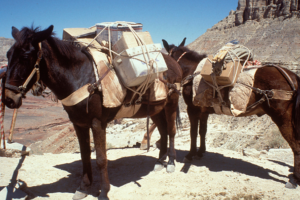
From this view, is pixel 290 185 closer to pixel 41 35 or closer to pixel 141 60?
pixel 141 60

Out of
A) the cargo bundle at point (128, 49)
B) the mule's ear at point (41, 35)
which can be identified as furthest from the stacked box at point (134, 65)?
the mule's ear at point (41, 35)

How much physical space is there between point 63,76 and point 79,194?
183 centimetres

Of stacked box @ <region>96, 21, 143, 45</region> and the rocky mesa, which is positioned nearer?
stacked box @ <region>96, 21, 143, 45</region>

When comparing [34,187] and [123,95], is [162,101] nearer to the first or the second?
[123,95]

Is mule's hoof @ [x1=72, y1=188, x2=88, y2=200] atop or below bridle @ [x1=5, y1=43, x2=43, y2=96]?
below

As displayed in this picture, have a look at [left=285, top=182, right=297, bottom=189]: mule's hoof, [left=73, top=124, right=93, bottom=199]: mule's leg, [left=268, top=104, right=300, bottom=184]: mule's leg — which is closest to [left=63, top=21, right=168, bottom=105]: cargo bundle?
[left=73, top=124, right=93, bottom=199]: mule's leg

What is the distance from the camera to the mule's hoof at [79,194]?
135 inches

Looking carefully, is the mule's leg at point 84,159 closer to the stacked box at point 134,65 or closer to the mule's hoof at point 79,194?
the mule's hoof at point 79,194

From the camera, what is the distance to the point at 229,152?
19.2 ft

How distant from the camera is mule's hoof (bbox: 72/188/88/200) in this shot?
3428 mm

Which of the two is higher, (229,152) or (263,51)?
(263,51)

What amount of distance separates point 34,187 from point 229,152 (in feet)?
14.8

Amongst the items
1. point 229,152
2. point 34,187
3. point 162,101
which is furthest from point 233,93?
point 34,187

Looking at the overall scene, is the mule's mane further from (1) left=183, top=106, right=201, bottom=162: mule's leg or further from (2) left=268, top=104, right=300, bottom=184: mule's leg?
(2) left=268, top=104, right=300, bottom=184: mule's leg
